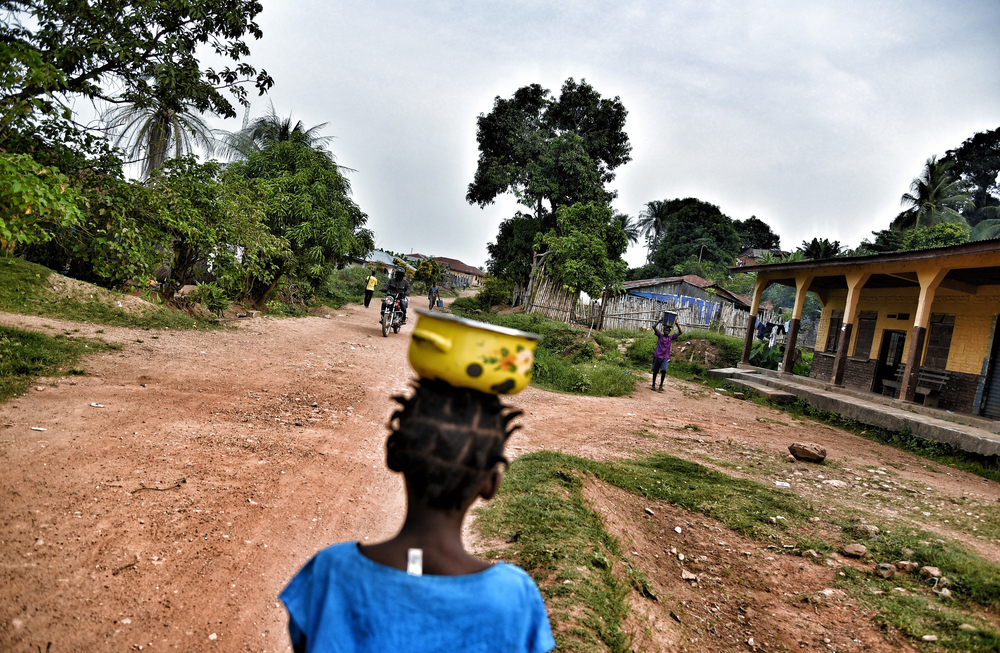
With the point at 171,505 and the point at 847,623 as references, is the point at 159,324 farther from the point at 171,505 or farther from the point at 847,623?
the point at 847,623

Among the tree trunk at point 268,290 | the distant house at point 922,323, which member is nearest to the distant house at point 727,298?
the distant house at point 922,323

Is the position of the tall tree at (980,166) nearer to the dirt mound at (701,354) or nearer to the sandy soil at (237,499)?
the dirt mound at (701,354)

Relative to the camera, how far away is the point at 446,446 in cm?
121

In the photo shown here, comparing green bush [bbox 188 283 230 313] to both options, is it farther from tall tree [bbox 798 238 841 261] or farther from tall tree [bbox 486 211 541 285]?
tall tree [bbox 798 238 841 261]

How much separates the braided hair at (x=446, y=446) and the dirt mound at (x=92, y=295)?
1035 centimetres

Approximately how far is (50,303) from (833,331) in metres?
19.1

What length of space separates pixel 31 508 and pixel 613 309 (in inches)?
870

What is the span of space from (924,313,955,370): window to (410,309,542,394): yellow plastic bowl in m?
15.3

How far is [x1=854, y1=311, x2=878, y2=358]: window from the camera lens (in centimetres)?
1533

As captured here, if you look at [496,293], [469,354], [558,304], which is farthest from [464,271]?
[469,354]

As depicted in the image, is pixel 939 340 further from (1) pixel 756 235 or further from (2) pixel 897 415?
(1) pixel 756 235

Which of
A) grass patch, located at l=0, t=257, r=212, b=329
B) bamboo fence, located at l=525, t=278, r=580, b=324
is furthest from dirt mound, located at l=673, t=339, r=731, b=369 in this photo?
grass patch, located at l=0, t=257, r=212, b=329

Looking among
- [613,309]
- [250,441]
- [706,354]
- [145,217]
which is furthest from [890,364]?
[145,217]

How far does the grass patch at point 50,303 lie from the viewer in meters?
8.28
